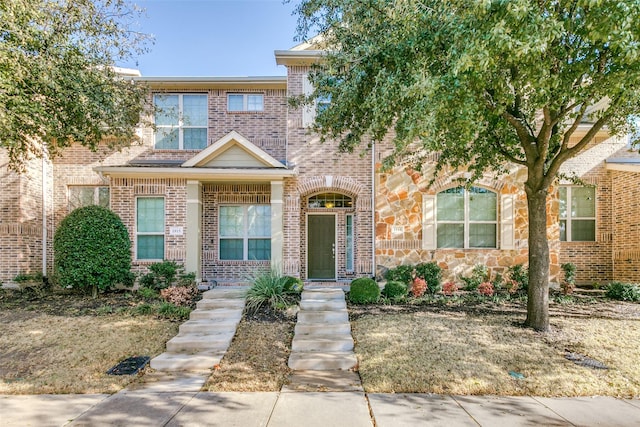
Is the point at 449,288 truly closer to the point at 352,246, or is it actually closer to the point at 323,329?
the point at 352,246

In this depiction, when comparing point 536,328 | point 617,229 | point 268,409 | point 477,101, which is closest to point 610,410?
point 536,328

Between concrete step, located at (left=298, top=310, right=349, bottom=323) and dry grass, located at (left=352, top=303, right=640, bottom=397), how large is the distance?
32 cm

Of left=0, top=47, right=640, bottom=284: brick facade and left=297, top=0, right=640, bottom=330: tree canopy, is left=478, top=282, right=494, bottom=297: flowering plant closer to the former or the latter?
left=0, top=47, right=640, bottom=284: brick facade

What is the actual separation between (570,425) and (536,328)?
3.21 meters

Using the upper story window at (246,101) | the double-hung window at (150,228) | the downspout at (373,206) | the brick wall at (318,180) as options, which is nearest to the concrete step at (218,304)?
the brick wall at (318,180)

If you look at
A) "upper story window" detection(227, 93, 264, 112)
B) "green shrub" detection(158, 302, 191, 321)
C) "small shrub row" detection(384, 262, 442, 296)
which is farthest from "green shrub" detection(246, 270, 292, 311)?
"upper story window" detection(227, 93, 264, 112)

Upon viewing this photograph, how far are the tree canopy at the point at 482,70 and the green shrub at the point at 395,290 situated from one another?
291 cm

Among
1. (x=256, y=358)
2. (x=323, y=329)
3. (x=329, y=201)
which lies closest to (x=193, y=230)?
(x=329, y=201)

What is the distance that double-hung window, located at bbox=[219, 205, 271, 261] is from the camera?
1180cm

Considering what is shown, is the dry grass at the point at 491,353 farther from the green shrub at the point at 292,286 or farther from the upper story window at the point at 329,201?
the upper story window at the point at 329,201

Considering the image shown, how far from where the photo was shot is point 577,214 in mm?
12250

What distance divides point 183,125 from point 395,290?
8.47m

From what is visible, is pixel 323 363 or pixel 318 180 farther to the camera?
pixel 318 180

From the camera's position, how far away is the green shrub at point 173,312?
26.7 ft
